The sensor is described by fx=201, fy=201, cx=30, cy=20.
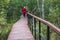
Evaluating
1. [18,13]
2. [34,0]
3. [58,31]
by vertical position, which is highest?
[58,31]

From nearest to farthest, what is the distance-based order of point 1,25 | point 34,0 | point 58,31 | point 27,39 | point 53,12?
point 58,31
point 27,39
point 1,25
point 53,12
point 34,0

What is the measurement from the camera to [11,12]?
4484cm

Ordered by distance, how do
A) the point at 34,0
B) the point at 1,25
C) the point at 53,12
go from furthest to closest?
the point at 34,0
the point at 53,12
the point at 1,25

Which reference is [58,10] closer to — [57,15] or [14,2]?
[57,15]

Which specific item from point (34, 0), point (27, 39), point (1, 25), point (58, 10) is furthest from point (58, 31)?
point (34, 0)

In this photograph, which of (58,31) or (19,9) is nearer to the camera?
(58,31)

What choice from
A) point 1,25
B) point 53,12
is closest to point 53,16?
point 53,12

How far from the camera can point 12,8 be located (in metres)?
44.5

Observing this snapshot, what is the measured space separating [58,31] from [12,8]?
42.0 metres

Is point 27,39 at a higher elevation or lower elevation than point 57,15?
higher

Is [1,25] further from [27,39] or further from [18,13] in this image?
[18,13]

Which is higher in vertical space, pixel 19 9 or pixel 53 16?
pixel 53 16

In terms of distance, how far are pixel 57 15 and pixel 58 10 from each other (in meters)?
1.03

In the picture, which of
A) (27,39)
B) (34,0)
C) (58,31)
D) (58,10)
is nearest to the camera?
(58,31)
